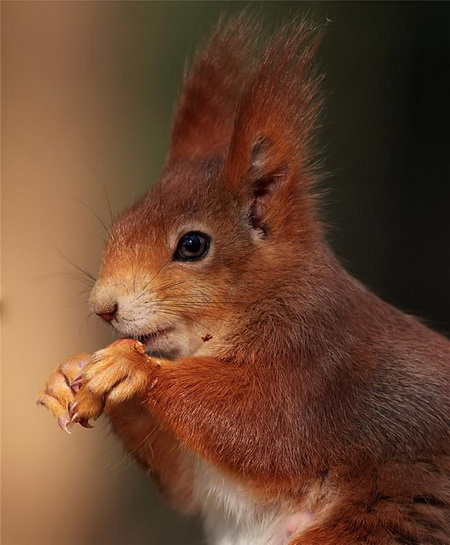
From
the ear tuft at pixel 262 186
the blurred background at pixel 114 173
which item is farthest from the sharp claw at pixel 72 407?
the blurred background at pixel 114 173

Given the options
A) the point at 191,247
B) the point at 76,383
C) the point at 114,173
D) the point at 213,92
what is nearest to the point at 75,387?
the point at 76,383

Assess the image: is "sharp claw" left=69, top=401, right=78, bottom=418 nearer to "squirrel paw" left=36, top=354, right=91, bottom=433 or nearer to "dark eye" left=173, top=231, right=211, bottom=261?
"squirrel paw" left=36, top=354, right=91, bottom=433

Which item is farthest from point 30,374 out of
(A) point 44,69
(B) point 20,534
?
(A) point 44,69

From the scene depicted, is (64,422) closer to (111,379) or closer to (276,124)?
(111,379)

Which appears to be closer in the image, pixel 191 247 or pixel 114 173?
pixel 191 247

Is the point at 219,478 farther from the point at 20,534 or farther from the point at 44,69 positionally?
the point at 44,69

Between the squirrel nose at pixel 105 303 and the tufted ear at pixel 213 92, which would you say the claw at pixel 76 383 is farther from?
the tufted ear at pixel 213 92
